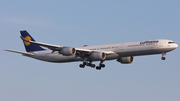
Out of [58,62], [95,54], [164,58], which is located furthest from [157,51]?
A: [58,62]

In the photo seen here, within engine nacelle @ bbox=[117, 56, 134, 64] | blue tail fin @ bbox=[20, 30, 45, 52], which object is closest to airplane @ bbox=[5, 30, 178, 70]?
engine nacelle @ bbox=[117, 56, 134, 64]

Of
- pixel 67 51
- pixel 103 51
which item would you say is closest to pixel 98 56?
pixel 103 51

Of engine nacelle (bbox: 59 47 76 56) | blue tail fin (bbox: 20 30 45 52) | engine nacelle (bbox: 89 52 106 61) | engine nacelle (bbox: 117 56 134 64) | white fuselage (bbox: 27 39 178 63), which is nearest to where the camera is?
white fuselage (bbox: 27 39 178 63)

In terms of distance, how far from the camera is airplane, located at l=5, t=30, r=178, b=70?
66562 millimetres

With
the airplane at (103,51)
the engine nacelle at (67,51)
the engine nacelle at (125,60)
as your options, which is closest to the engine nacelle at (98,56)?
the airplane at (103,51)

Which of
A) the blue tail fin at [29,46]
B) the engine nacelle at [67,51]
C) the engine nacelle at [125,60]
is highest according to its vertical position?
the blue tail fin at [29,46]

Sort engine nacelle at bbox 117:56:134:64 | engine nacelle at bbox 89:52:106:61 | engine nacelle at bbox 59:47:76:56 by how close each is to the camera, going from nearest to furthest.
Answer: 1. engine nacelle at bbox 59:47:76:56
2. engine nacelle at bbox 89:52:106:61
3. engine nacelle at bbox 117:56:134:64

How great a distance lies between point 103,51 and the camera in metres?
70.6

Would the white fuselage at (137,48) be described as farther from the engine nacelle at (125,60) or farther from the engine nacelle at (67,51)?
the engine nacelle at (125,60)

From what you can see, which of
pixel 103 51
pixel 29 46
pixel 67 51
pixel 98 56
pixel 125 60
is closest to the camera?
pixel 67 51

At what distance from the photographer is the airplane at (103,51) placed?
66562 millimetres

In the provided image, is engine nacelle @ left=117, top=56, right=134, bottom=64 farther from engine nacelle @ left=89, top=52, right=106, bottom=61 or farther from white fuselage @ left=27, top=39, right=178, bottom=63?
engine nacelle @ left=89, top=52, right=106, bottom=61

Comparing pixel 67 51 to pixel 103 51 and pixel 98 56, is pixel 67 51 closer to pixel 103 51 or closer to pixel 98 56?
pixel 98 56

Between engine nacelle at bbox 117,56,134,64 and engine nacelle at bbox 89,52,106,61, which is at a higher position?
engine nacelle at bbox 89,52,106,61
